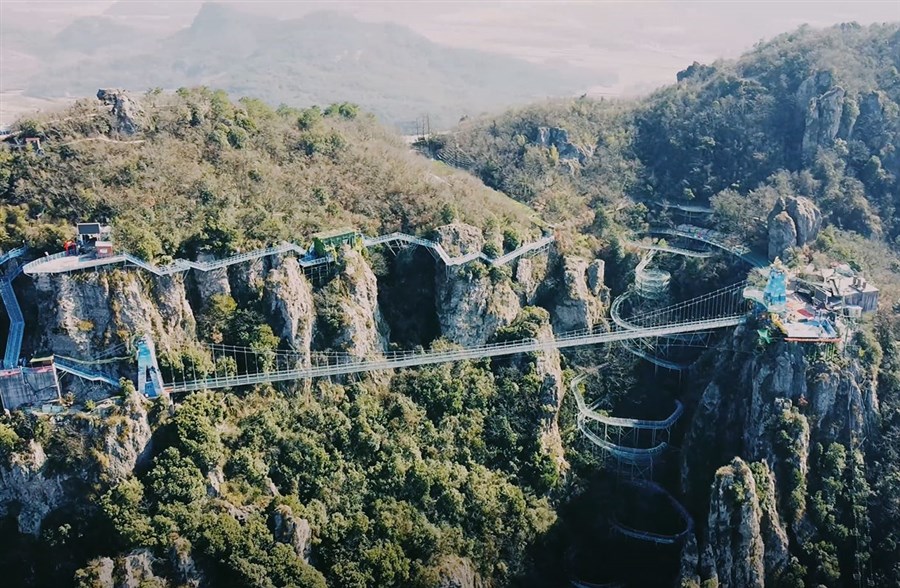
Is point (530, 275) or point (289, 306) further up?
point (289, 306)

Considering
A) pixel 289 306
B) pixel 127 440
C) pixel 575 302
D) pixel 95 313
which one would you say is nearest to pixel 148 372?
pixel 127 440

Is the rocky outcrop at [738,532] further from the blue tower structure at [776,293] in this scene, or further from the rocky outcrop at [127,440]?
the rocky outcrop at [127,440]

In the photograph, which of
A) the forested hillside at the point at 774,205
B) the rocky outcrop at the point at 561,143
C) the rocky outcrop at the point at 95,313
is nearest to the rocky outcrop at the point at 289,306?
the rocky outcrop at the point at 95,313

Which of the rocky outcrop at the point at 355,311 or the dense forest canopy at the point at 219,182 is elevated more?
the dense forest canopy at the point at 219,182

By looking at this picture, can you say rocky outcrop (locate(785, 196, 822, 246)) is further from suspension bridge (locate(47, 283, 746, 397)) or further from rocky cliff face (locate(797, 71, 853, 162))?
rocky cliff face (locate(797, 71, 853, 162))

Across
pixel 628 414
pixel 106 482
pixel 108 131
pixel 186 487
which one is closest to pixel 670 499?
pixel 628 414

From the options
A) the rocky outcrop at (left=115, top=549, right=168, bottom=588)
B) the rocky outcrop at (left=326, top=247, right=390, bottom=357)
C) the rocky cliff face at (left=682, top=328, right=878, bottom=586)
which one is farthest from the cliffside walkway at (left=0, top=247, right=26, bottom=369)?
the rocky cliff face at (left=682, top=328, right=878, bottom=586)

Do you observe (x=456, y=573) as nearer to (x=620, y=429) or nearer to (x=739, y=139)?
(x=620, y=429)
